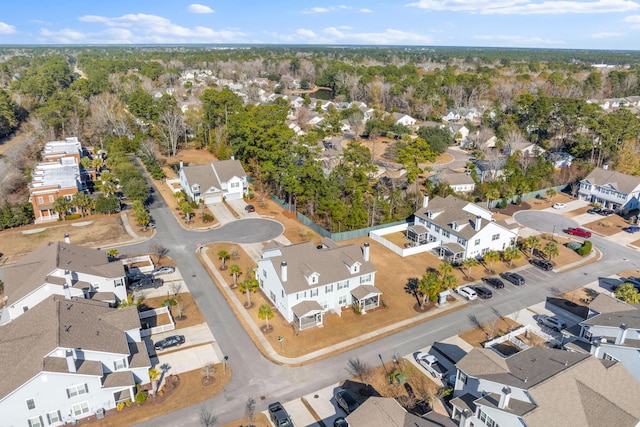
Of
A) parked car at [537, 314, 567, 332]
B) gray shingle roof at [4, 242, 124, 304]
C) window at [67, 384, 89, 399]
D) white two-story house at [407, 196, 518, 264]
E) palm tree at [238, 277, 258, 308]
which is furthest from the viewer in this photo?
white two-story house at [407, 196, 518, 264]

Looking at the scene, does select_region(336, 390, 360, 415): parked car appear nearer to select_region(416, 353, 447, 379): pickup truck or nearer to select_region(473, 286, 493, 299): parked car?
select_region(416, 353, 447, 379): pickup truck

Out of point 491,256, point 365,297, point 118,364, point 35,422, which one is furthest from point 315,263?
point 35,422

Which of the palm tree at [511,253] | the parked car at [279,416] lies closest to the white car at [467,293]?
the palm tree at [511,253]

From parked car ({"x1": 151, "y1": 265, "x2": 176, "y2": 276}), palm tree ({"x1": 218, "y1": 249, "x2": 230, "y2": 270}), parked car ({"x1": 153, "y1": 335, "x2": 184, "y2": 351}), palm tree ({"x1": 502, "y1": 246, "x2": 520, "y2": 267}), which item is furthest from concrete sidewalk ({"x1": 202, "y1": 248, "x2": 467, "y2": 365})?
palm tree ({"x1": 502, "y1": 246, "x2": 520, "y2": 267})

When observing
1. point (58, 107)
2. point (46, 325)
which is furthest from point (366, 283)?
point (58, 107)

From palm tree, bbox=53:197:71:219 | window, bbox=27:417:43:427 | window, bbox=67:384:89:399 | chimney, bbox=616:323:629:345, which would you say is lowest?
window, bbox=27:417:43:427

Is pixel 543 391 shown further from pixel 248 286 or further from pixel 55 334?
pixel 55 334

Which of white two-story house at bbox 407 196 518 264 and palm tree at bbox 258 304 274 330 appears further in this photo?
white two-story house at bbox 407 196 518 264

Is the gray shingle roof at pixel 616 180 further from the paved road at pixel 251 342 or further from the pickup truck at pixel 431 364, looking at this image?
the pickup truck at pixel 431 364

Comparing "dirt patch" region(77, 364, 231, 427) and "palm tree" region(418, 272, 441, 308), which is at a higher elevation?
"palm tree" region(418, 272, 441, 308)
